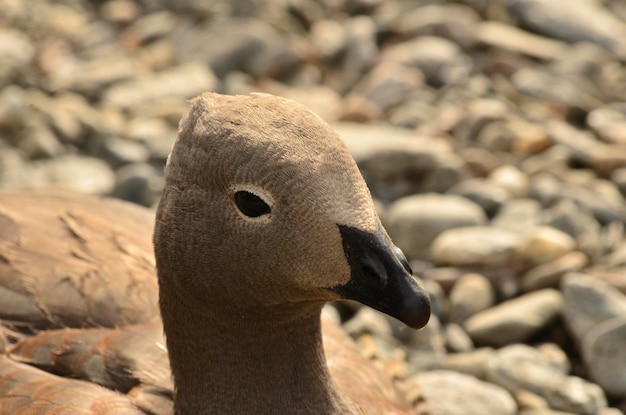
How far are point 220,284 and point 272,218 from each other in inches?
9.8

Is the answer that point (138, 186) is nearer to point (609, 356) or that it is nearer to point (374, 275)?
point (609, 356)

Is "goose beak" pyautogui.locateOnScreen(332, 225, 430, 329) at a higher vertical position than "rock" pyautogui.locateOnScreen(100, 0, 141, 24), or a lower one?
lower

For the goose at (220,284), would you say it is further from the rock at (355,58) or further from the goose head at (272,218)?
the rock at (355,58)

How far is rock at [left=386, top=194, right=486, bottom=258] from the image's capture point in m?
4.86

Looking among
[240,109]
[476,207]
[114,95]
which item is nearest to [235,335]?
[240,109]

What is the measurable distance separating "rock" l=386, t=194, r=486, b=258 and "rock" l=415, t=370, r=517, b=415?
1.09 m

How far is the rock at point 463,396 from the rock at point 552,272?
75 cm

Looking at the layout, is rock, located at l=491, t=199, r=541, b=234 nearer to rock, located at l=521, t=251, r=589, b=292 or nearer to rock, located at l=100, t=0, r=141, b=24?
rock, located at l=521, t=251, r=589, b=292

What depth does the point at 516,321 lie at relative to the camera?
13.8ft

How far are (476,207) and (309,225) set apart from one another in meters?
2.90

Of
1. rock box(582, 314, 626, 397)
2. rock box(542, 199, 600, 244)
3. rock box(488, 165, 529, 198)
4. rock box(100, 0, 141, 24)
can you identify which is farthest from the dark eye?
rock box(100, 0, 141, 24)

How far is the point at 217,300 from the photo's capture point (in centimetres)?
251

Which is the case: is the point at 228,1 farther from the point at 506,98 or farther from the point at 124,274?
the point at 124,274

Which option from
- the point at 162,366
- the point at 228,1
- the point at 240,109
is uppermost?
the point at 228,1
